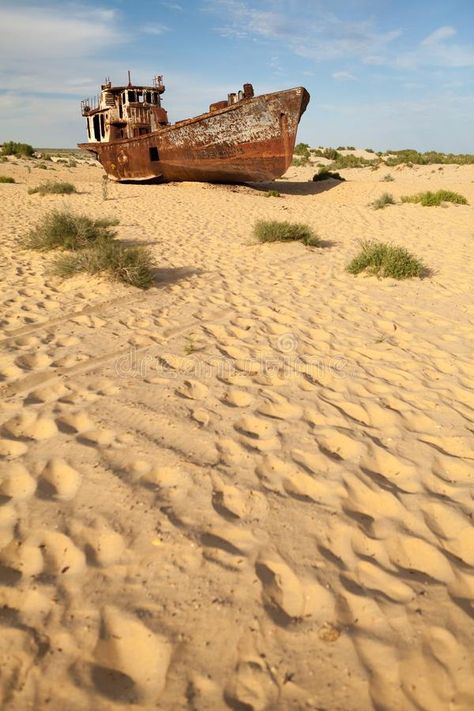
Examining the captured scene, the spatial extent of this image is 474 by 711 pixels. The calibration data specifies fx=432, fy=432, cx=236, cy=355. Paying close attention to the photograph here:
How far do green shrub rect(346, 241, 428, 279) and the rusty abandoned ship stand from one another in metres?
9.25

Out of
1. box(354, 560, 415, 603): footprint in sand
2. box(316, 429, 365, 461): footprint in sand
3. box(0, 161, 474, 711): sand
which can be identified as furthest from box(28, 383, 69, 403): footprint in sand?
box(354, 560, 415, 603): footprint in sand

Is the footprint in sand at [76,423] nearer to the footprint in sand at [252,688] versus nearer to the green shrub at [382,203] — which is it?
the footprint in sand at [252,688]

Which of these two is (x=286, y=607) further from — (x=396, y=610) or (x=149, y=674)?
(x=149, y=674)

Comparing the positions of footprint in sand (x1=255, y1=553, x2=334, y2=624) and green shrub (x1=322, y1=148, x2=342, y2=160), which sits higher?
green shrub (x1=322, y1=148, x2=342, y2=160)

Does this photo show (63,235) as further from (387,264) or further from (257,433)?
(257,433)

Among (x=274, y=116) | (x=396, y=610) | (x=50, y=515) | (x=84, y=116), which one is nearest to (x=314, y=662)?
(x=396, y=610)

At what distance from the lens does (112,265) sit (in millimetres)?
5406

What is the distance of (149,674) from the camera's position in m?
1.43

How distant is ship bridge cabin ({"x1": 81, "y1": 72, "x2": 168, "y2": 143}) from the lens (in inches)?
655

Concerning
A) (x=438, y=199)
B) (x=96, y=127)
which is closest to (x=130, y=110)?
(x=96, y=127)

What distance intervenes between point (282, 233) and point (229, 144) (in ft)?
26.1

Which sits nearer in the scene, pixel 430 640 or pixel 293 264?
pixel 430 640

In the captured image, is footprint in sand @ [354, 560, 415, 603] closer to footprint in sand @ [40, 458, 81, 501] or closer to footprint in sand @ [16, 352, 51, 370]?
footprint in sand @ [40, 458, 81, 501]

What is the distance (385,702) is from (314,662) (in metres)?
0.24
